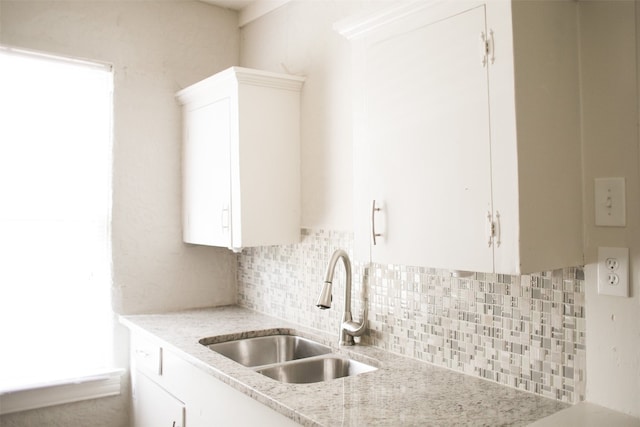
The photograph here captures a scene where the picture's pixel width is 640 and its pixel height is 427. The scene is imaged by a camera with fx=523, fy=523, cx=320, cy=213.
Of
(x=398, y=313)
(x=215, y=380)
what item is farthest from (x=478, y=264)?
(x=215, y=380)

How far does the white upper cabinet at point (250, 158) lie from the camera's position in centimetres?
246

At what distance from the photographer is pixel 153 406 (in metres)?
2.50

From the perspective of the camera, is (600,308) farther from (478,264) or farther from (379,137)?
Result: (379,137)

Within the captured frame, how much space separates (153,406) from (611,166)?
7.16 ft

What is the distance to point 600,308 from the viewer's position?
1.45m

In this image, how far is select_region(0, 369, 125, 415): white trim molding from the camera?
8.05 feet

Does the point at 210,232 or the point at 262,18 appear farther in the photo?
the point at 262,18

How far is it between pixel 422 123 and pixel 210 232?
148cm

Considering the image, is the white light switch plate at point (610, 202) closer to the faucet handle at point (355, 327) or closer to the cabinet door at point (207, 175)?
the faucet handle at point (355, 327)

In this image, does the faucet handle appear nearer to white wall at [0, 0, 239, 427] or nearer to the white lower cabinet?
the white lower cabinet

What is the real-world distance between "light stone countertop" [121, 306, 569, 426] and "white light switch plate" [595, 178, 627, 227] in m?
0.55

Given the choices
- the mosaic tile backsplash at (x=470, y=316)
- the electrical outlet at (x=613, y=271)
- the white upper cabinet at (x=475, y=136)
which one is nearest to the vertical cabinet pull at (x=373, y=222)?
the white upper cabinet at (x=475, y=136)

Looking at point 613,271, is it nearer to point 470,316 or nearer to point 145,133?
point 470,316

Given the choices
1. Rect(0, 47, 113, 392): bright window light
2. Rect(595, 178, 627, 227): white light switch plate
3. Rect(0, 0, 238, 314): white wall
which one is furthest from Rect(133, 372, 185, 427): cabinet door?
Rect(595, 178, 627, 227): white light switch plate
